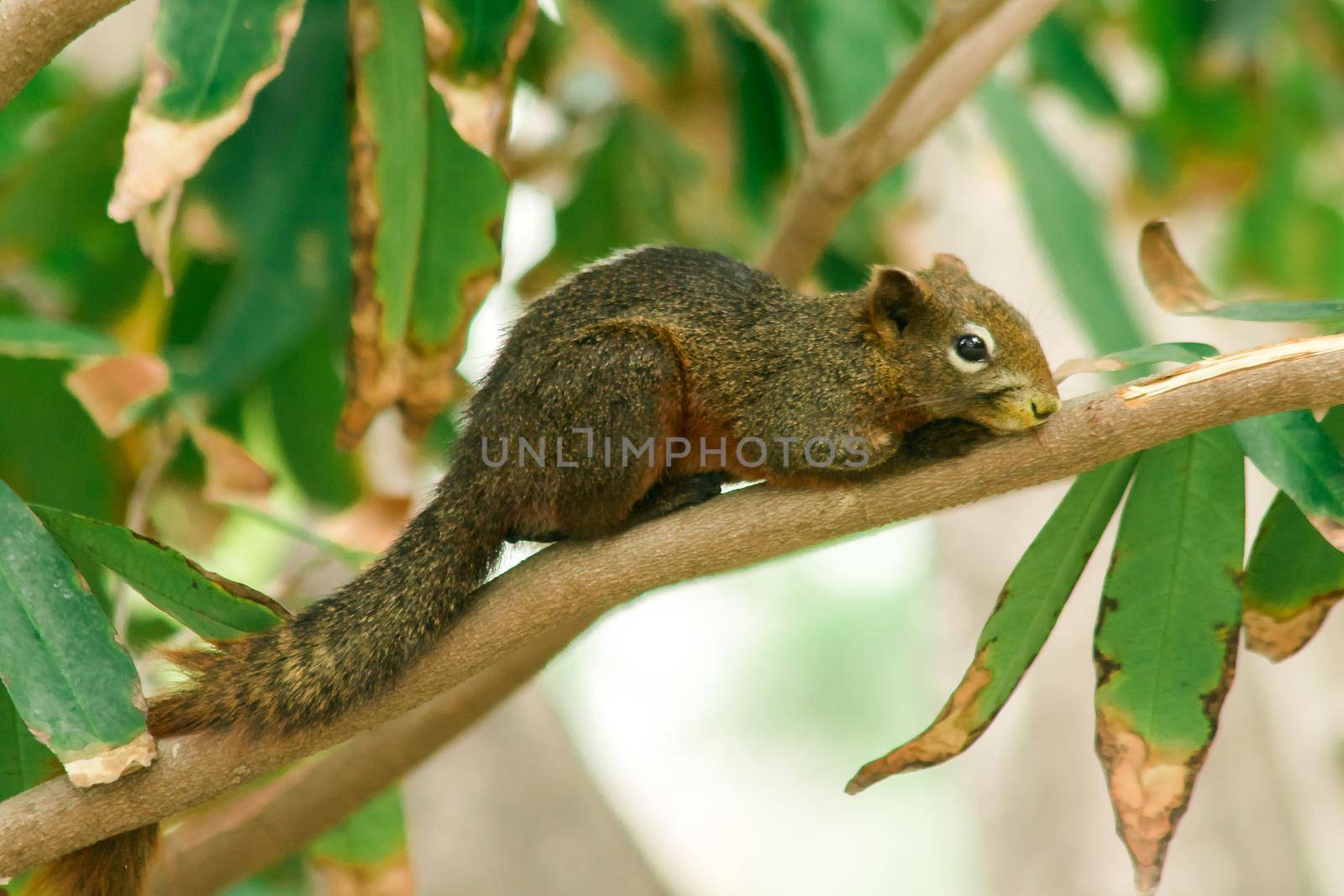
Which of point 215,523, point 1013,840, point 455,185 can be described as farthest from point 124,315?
point 1013,840

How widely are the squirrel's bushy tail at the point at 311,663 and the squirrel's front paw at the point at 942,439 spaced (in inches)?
31.3

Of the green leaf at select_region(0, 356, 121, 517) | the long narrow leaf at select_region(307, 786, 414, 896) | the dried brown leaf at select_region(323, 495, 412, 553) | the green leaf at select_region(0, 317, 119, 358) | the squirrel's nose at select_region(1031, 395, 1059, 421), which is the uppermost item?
the squirrel's nose at select_region(1031, 395, 1059, 421)

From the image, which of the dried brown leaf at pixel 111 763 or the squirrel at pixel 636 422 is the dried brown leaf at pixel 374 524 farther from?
the dried brown leaf at pixel 111 763

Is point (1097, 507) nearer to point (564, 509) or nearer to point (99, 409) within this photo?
point (564, 509)

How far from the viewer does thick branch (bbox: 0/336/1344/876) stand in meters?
1.68

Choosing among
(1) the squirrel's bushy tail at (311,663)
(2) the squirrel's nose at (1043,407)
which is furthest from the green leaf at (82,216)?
(2) the squirrel's nose at (1043,407)

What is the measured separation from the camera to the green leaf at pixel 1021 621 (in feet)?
6.34

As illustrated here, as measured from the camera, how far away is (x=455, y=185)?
8.12ft

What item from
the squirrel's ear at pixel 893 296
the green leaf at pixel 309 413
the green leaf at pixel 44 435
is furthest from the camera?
the green leaf at pixel 309 413

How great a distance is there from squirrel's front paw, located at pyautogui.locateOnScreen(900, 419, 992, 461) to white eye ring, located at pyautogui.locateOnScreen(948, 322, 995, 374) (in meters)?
0.09

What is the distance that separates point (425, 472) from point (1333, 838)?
3.52 metres

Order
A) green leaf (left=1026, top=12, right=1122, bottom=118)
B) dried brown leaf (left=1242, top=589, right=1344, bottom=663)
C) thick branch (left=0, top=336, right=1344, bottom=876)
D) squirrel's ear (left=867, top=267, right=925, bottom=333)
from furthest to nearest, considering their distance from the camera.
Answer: green leaf (left=1026, top=12, right=1122, bottom=118)
squirrel's ear (left=867, top=267, right=925, bottom=333)
dried brown leaf (left=1242, top=589, right=1344, bottom=663)
thick branch (left=0, top=336, right=1344, bottom=876)

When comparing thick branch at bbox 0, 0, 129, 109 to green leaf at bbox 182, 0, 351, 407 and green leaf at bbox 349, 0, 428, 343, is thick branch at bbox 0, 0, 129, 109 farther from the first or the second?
green leaf at bbox 182, 0, 351, 407

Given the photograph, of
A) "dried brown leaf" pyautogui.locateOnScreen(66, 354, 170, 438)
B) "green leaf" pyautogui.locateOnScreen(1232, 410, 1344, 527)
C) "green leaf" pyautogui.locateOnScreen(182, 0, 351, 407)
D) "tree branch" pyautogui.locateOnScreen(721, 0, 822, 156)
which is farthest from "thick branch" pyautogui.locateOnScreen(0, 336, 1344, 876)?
"green leaf" pyautogui.locateOnScreen(182, 0, 351, 407)
